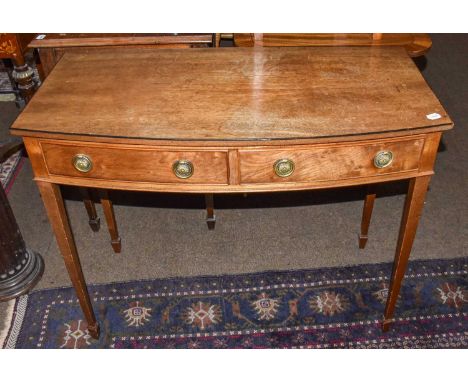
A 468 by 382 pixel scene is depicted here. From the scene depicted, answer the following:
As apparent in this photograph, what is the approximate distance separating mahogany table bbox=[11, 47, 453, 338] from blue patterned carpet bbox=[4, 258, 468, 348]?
0.54 metres

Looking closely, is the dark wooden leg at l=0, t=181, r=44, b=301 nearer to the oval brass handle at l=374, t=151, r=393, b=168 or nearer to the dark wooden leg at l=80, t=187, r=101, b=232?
the dark wooden leg at l=80, t=187, r=101, b=232

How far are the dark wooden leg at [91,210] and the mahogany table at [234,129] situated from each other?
2.36 ft

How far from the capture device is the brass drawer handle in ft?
5.45

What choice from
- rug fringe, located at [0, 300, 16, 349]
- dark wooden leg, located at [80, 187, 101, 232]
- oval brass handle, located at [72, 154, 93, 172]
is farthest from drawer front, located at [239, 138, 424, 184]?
rug fringe, located at [0, 300, 16, 349]

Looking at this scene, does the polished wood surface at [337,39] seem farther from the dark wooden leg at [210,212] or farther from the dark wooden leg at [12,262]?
the dark wooden leg at [12,262]

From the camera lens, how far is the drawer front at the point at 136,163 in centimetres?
165

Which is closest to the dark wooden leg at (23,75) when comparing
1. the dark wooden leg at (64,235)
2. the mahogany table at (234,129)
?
the mahogany table at (234,129)

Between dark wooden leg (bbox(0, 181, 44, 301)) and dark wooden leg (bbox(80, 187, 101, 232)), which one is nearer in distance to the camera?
→ dark wooden leg (bbox(0, 181, 44, 301))

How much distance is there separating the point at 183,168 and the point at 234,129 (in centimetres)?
20

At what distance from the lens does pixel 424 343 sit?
87.1 inches

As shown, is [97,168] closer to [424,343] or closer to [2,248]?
[2,248]

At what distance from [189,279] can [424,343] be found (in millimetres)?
1062
